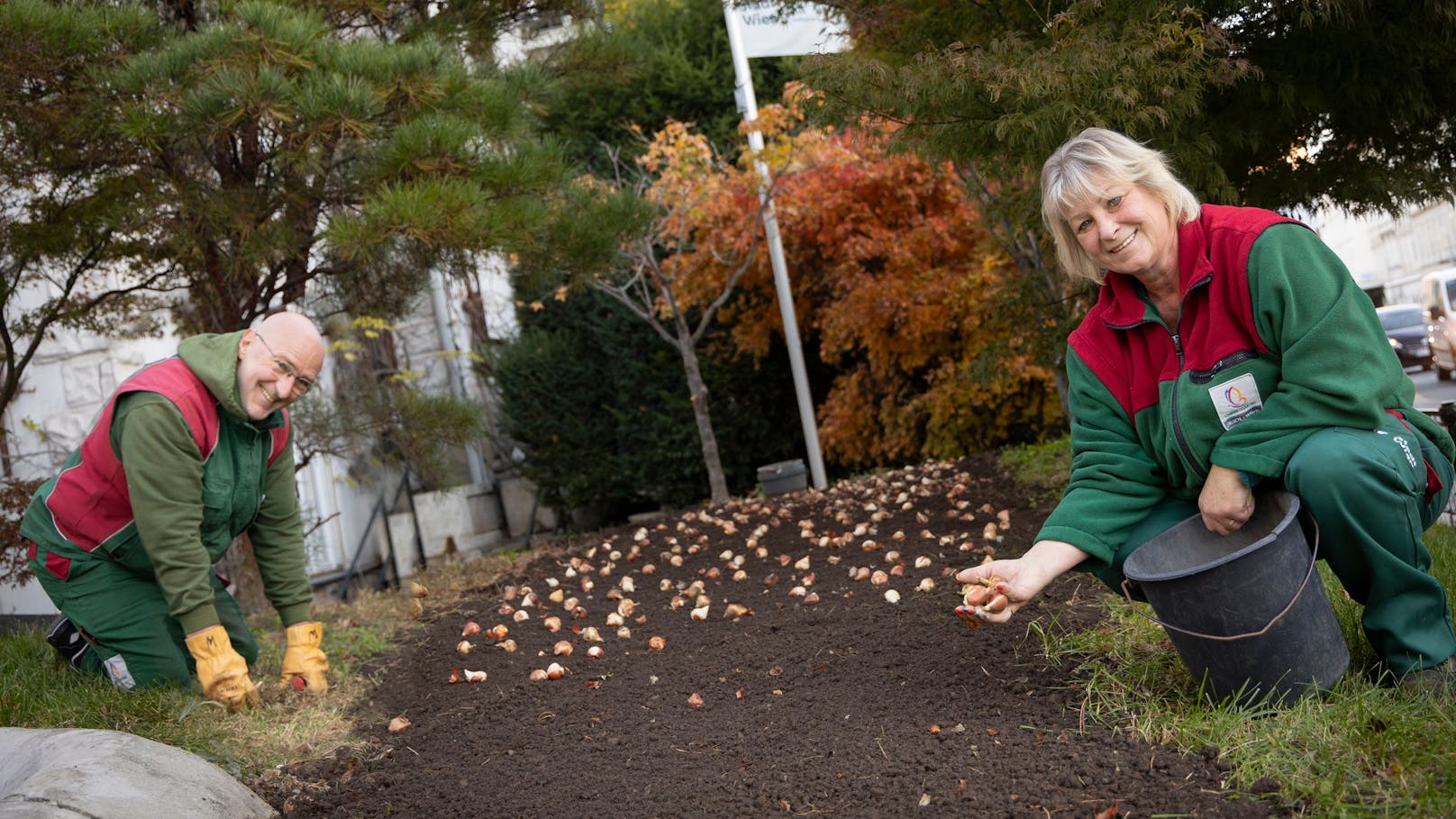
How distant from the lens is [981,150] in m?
3.82

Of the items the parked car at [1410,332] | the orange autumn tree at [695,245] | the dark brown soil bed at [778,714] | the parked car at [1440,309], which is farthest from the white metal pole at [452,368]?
the parked car at [1410,332]

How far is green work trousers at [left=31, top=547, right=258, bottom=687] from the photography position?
3520 millimetres

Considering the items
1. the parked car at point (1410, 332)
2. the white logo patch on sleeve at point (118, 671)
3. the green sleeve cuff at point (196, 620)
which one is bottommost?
the parked car at point (1410, 332)

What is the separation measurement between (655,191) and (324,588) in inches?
155

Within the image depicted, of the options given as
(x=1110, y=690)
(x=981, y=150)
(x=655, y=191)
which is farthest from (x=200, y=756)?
(x=655, y=191)

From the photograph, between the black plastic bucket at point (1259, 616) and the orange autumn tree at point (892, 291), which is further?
the orange autumn tree at point (892, 291)

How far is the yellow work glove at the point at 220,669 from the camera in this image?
3.35 metres

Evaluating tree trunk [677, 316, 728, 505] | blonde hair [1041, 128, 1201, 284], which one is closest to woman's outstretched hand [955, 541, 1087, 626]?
blonde hair [1041, 128, 1201, 284]

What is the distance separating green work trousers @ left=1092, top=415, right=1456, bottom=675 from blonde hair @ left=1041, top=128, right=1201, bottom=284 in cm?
55

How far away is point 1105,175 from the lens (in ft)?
7.48

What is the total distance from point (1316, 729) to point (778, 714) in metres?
1.21

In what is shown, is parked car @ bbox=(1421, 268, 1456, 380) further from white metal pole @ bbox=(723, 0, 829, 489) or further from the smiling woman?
the smiling woman

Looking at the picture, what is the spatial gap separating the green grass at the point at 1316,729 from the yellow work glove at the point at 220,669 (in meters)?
2.32

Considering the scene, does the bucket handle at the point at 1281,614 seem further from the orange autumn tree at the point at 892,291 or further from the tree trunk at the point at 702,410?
the tree trunk at the point at 702,410
